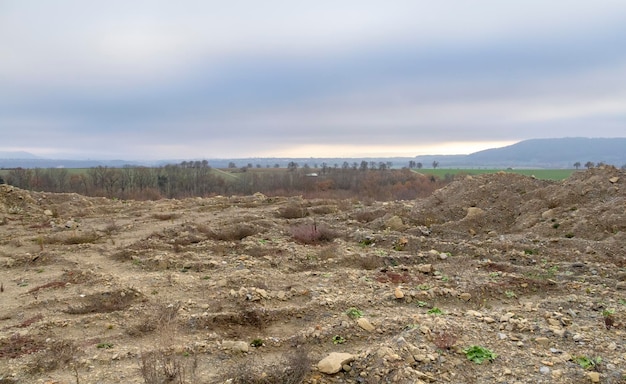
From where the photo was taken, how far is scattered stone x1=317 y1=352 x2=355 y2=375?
187 inches

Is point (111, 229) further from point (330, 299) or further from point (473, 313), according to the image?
point (473, 313)

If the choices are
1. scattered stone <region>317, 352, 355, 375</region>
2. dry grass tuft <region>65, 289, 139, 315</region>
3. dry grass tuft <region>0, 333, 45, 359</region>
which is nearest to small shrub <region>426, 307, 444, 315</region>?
scattered stone <region>317, 352, 355, 375</region>

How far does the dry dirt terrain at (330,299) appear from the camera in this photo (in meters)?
4.93

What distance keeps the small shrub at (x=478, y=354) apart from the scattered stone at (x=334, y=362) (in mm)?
1446

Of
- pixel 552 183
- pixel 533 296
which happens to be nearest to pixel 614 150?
pixel 552 183

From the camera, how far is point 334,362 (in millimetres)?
4832

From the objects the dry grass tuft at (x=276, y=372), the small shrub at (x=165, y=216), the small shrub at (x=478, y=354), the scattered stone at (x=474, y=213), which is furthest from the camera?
the small shrub at (x=165, y=216)

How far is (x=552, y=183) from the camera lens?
1756 cm

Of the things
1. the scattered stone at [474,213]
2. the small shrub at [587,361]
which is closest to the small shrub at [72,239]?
the scattered stone at [474,213]

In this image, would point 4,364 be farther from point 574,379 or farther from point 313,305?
point 574,379

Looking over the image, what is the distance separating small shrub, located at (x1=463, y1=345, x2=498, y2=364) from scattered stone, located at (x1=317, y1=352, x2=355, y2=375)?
4.74 ft

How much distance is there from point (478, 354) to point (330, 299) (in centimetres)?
275

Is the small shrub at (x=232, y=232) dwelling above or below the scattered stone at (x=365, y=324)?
above

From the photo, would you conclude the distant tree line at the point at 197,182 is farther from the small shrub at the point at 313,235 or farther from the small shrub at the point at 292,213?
the small shrub at the point at 313,235
